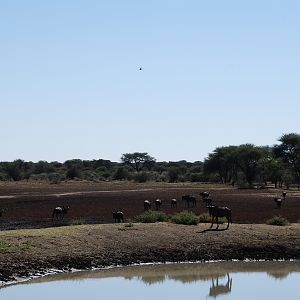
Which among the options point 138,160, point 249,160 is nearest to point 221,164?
point 249,160

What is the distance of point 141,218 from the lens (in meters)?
36.4

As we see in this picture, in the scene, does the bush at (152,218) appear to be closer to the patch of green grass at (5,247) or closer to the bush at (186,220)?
the bush at (186,220)

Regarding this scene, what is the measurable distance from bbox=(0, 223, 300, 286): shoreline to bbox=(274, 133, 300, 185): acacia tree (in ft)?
287

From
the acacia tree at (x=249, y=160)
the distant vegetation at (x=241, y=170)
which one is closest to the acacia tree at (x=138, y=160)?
the distant vegetation at (x=241, y=170)

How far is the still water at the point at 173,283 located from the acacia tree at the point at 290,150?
93331 millimetres

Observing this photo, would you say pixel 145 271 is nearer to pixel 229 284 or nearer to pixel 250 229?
pixel 229 284

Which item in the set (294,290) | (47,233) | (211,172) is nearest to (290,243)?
(294,290)

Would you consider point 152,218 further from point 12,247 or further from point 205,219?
point 12,247

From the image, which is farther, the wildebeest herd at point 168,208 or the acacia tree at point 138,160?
the acacia tree at point 138,160

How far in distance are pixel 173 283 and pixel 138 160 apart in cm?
16727

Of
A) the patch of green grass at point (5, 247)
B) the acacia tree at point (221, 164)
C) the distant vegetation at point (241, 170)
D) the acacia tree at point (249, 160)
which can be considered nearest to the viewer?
the patch of green grass at point (5, 247)

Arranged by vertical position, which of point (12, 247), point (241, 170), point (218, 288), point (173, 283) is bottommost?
point (218, 288)

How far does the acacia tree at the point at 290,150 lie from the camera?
12006 cm

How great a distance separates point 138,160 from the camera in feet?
631
